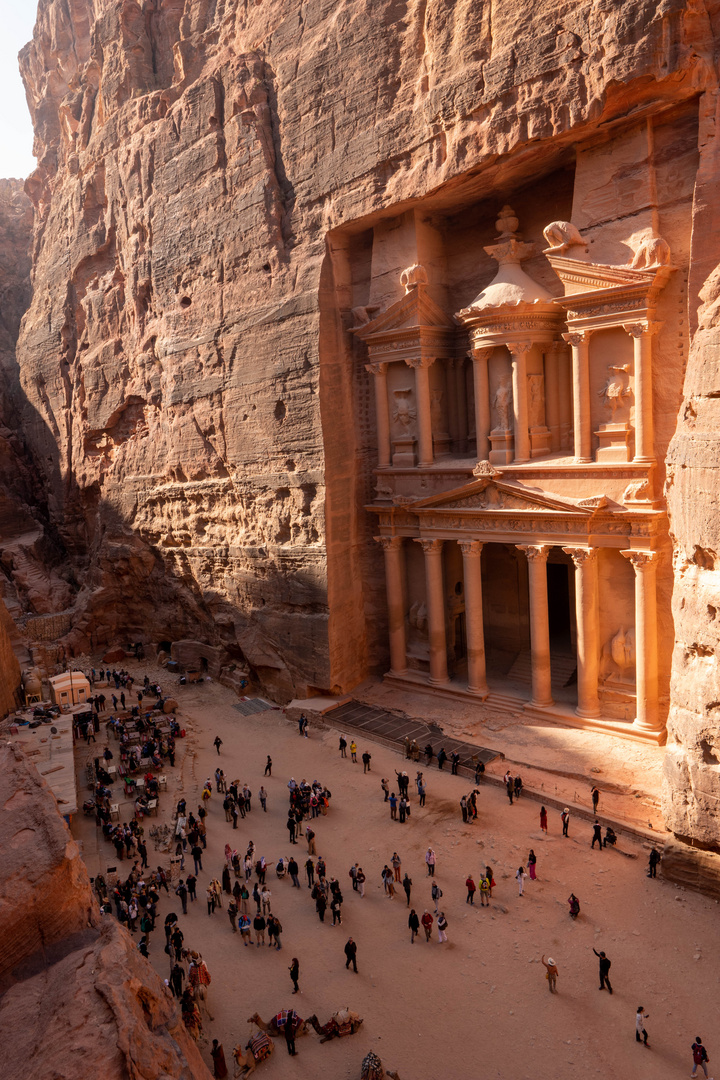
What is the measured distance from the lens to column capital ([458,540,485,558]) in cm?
2200

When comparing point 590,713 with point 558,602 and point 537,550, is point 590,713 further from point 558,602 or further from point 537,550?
point 558,602

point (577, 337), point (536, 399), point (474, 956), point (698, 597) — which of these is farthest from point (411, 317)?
point (474, 956)

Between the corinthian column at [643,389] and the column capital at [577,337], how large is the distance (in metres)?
1.06

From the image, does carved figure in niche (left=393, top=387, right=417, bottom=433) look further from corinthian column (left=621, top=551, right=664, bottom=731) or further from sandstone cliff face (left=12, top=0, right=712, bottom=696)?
corinthian column (left=621, top=551, right=664, bottom=731)

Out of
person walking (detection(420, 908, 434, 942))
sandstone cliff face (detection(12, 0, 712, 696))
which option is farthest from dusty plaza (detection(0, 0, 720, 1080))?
person walking (detection(420, 908, 434, 942))

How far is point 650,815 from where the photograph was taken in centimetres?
1608

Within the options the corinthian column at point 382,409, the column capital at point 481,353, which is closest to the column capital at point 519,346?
the column capital at point 481,353

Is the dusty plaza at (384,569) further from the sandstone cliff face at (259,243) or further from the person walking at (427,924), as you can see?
the person walking at (427,924)

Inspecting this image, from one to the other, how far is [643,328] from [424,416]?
23.3 feet

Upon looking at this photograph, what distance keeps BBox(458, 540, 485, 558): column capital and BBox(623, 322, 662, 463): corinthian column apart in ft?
17.3

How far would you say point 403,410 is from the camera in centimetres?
2372

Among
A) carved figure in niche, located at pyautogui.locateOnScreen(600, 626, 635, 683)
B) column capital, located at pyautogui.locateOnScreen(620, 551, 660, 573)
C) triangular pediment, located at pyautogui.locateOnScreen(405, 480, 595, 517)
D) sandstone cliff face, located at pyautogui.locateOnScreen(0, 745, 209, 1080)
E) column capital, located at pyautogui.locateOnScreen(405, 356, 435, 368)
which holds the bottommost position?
carved figure in niche, located at pyautogui.locateOnScreen(600, 626, 635, 683)

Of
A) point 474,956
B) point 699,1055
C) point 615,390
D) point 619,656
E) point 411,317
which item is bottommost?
point 474,956

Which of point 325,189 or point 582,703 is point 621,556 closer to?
point 582,703
